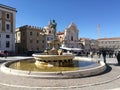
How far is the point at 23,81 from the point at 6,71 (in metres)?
2.93

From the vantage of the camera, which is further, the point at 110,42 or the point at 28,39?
the point at 110,42

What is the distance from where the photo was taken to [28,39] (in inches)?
1919

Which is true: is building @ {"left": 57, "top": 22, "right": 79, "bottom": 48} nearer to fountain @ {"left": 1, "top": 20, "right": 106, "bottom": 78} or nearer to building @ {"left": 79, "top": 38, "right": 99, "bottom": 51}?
building @ {"left": 79, "top": 38, "right": 99, "bottom": 51}

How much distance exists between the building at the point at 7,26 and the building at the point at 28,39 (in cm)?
620

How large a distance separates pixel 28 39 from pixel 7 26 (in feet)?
27.8

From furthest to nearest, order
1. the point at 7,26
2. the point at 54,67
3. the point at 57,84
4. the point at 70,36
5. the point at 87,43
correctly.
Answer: the point at 87,43 → the point at 70,36 → the point at 7,26 → the point at 54,67 → the point at 57,84

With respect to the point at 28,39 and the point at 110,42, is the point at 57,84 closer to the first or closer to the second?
the point at 28,39

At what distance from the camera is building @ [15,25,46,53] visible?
48.8 m

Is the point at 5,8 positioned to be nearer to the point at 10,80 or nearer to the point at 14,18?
the point at 14,18

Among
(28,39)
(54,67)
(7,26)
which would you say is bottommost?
(54,67)

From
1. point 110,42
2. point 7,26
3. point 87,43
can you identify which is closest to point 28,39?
point 7,26

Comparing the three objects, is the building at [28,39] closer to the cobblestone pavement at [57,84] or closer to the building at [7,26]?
the building at [7,26]

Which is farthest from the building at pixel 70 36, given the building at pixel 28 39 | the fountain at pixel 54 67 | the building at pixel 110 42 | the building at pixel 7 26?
the building at pixel 110 42

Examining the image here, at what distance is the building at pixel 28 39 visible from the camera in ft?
160
